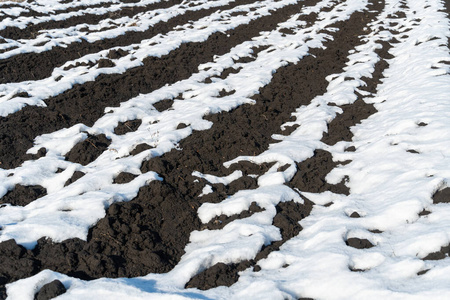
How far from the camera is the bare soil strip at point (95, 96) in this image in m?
5.69

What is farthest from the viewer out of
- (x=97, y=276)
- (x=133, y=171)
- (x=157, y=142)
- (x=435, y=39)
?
(x=435, y=39)

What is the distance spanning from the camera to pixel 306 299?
2.91 meters

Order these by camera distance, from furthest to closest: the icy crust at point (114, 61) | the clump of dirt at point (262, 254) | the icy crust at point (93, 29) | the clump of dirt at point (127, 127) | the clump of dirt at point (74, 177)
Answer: the icy crust at point (93, 29)
the icy crust at point (114, 61)
the clump of dirt at point (127, 127)
the clump of dirt at point (74, 177)
the clump of dirt at point (262, 254)

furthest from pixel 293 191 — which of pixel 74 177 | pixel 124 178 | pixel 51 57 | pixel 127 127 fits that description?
pixel 51 57

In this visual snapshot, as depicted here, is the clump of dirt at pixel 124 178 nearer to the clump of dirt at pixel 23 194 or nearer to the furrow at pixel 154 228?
the furrow at pixel 154 228

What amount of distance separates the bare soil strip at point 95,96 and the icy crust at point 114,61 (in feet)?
0.67

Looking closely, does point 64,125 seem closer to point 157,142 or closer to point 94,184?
point 157,142

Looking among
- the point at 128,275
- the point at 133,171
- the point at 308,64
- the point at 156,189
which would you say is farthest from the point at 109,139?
the point at 308,64

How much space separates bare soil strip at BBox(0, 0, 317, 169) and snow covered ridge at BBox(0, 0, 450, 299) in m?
0.26

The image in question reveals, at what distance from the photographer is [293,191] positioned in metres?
4.51

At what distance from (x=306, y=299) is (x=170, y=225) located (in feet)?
5.52

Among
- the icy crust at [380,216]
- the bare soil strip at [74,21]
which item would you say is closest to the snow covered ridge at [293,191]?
the icy crust at [380,216]

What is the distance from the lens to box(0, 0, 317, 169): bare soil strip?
18.7 ft

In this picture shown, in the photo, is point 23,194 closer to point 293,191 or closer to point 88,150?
point 88,150
